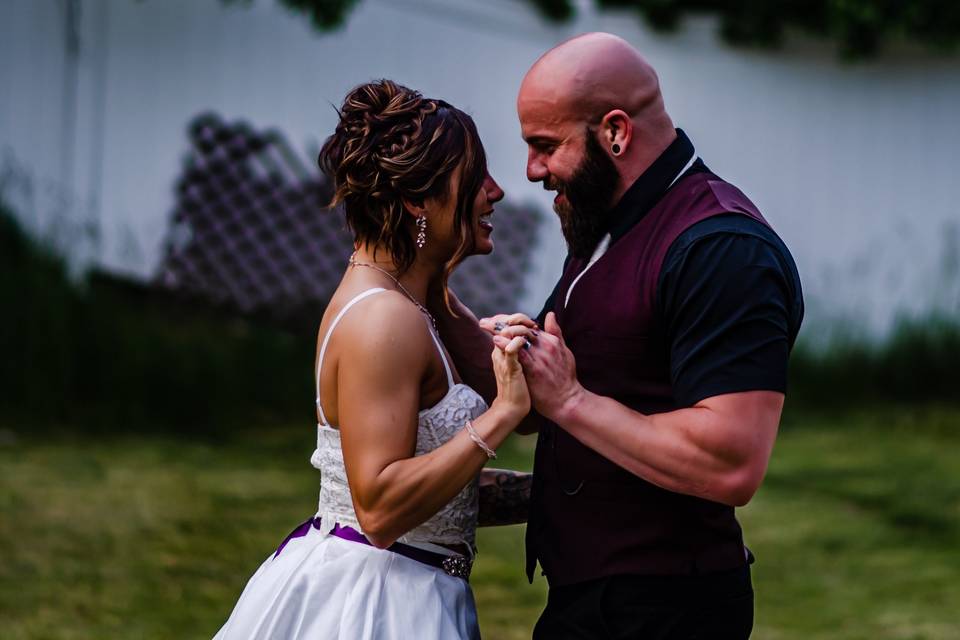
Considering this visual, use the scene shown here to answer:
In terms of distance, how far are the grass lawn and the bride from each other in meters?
2.46

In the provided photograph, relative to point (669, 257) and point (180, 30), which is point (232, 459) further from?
point (669, 257)

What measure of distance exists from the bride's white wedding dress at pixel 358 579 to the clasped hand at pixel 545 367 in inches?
11.1

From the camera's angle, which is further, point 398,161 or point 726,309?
point 398,161

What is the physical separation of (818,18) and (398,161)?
272 inches

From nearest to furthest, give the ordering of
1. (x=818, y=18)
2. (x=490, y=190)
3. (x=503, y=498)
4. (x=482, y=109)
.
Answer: (x=490, y=190) → (x=503, y=498) → (x=482, y=109) → (x=818, y=18)

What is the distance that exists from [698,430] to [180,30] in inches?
279

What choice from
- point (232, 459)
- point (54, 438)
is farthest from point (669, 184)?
point (54, 438)

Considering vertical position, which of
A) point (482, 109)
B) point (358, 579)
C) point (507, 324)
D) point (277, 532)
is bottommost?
point (277, 532)

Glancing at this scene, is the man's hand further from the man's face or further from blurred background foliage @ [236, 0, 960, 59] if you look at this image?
blurred background foliage @ [236, 0, 960, 59]

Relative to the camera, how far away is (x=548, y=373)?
2379mm

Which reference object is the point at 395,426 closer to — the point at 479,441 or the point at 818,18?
the point at 479,441

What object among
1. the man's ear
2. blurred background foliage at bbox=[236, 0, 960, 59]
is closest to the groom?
the man's ear

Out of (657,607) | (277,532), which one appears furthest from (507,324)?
(277,532)

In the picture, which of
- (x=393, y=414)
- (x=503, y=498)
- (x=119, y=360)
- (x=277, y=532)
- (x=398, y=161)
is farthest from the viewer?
(x=119, y=360)
